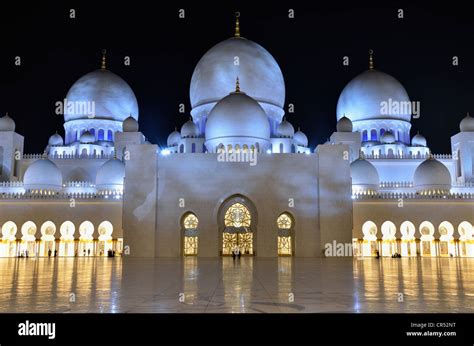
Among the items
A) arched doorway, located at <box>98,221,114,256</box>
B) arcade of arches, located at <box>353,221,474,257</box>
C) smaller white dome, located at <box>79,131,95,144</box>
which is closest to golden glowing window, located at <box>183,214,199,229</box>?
arched doorway, located at <box>98,221,114,256</box>

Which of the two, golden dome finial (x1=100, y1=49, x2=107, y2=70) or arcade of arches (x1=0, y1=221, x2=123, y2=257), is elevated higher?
golden dome finial (x1=100, y1=49, x2=107, y2=70)

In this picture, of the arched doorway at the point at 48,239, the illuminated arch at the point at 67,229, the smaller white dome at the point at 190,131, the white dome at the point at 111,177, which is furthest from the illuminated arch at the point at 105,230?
the smaller white dome at the point at 190,131

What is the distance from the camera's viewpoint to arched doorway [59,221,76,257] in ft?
75.4

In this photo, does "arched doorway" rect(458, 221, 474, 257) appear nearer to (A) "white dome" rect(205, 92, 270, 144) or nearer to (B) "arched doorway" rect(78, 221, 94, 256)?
(A) "white dome" rect(205, 92, 270, 144)

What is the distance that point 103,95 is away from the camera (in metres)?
30.8

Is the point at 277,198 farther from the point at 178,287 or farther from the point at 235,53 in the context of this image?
the point at 178,287

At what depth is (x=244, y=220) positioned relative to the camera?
2264 cm

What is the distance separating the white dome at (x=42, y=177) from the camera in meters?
25.4

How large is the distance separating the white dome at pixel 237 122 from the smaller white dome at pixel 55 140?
35.2ft

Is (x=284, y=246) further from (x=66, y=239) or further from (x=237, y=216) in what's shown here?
(x=66, y=239)

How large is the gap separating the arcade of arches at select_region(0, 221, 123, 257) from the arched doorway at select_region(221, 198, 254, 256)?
469 centimetres

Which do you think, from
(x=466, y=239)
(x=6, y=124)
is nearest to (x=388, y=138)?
(x=466, y=239)

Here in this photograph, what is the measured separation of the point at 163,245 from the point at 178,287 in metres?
15.0

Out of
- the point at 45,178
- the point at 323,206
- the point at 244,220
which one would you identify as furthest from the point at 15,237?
the point at 323,206
